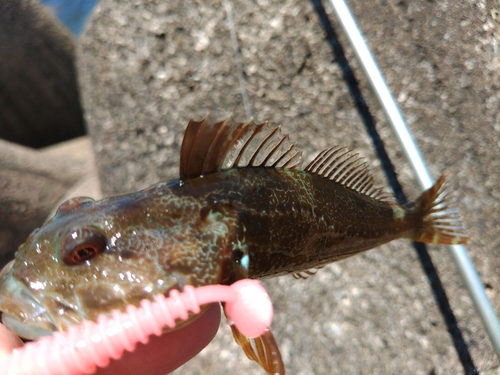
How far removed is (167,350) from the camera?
40.6 inches

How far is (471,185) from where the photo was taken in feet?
6.56

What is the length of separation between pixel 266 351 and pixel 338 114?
1591 mm

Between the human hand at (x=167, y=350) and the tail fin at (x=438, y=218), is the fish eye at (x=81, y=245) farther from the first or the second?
the tail fin at (x=438, y=218)

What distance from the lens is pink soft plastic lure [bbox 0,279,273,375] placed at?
671mm

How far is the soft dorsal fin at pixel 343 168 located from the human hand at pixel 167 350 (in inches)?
20.5

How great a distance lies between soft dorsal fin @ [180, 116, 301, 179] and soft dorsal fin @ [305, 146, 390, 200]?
10 cm

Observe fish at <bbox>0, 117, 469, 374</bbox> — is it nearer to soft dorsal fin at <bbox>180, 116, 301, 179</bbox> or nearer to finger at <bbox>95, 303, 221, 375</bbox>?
soft dorsal fin at <bbox>180, 116, 301, 179</bbox>

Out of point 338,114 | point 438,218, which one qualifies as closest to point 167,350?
point 438,218

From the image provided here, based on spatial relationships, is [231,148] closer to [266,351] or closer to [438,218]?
[266,351]

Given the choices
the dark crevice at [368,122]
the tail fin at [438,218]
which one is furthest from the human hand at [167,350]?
the dark crevice at [368,122]

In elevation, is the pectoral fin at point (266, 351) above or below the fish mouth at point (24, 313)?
below

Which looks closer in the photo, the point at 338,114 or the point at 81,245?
the point at 81,245

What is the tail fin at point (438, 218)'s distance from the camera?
53.6 inches

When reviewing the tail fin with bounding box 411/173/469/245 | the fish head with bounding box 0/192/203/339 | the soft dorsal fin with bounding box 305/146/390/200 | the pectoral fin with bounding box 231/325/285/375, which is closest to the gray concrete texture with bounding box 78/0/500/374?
the tail fin with bounding box 411/173/469/245
